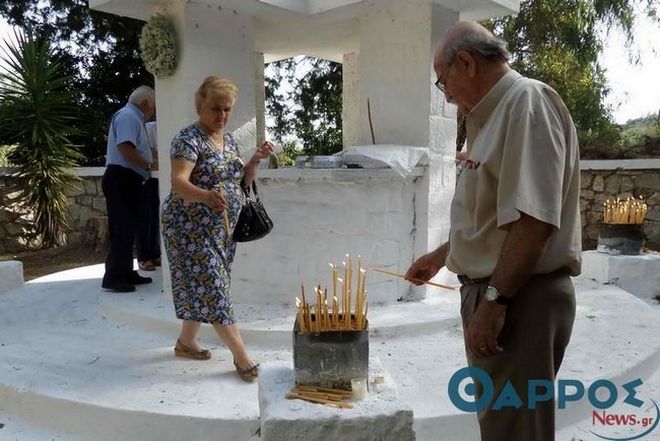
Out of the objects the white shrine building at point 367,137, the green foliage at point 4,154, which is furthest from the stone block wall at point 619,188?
the green foliage at point 4,154

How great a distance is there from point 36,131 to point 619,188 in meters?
8.76

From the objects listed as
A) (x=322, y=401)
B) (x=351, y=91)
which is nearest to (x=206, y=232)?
(x=322, y=401)

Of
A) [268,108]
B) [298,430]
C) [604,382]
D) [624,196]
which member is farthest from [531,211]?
[268,108]

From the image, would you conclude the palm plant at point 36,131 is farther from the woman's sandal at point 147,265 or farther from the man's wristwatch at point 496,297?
the man's wristwatch at point 496,297

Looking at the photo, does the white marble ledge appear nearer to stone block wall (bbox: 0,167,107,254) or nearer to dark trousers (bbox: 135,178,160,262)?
dark trousers (bbox: 135,178,160,262)

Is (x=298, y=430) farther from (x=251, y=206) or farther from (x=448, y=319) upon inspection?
(x=448, y=319)

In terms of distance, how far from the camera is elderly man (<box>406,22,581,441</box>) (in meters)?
1.37

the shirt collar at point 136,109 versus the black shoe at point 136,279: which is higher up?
the shirt collar at point 136,109

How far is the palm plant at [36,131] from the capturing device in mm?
8133

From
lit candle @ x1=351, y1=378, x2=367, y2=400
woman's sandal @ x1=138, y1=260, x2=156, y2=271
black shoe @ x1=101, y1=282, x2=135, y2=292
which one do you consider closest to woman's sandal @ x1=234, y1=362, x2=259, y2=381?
lit candle @ x1=351, y1=378, x2=367, y2=400

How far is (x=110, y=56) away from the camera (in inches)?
430

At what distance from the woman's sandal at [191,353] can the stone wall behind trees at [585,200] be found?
6.58 m

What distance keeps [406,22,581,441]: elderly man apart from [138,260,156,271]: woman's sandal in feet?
12.8

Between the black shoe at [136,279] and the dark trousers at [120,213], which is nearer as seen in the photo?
the dark trousers at [120,213]
